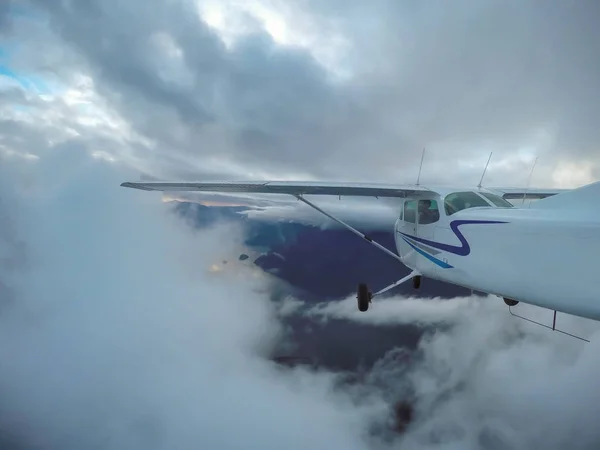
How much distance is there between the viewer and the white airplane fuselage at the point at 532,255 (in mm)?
2629

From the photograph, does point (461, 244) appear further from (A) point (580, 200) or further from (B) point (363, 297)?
(B) point (363, 297)

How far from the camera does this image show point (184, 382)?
131 metres

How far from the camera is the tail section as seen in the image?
2.68m

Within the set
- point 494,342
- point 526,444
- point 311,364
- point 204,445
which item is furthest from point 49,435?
point 526,444

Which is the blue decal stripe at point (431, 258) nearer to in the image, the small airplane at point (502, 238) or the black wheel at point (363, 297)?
the small airplane at point (502, 238)

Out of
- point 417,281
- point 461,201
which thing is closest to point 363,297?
point 417,281

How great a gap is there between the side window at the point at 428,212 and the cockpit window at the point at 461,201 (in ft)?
0.90

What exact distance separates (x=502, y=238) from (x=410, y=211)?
12.7 ft

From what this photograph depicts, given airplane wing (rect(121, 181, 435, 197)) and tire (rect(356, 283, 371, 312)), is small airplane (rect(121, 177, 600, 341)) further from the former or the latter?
tire (rect(356, 283, 371, 312))

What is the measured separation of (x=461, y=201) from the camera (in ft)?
18.3

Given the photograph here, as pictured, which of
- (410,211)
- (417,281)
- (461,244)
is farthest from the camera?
(417,281)

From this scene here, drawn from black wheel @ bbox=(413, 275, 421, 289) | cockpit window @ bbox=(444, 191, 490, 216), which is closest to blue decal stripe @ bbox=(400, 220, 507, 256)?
cockpit window @ bbox=(444, 191, 490, 216)

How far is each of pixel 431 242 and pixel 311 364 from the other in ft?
423

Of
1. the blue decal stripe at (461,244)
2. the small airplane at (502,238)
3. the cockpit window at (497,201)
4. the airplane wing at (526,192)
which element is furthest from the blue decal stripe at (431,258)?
the airplane wing at (526,192)
